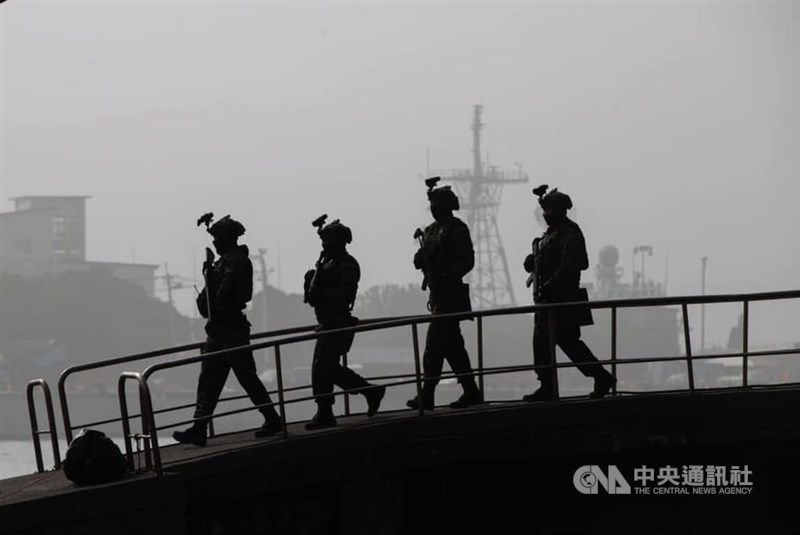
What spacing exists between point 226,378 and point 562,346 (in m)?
2.98

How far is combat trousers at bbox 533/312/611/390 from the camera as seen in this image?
1355 centimetres

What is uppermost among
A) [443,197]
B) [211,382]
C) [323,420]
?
[443,197]

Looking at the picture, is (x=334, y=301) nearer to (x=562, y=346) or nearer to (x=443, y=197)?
(x=443, y=197)

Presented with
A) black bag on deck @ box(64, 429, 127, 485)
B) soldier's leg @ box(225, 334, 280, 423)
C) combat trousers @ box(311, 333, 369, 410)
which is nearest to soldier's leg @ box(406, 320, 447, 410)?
combat trousers @ box(311, 333, 369, 410)

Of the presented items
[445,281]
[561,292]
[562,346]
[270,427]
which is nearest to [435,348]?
[445,281]

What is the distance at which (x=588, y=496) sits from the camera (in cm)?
1261

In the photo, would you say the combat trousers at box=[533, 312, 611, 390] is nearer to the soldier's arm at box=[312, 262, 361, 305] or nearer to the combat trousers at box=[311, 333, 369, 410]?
the combat trousers at box=[311, 333, 369, 410]

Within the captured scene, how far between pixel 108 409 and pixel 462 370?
140 metres

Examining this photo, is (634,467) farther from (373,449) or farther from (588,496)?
(373,449)

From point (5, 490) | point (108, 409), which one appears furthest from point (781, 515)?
point (108, 409)

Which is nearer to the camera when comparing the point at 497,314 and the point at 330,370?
the point at 497,314

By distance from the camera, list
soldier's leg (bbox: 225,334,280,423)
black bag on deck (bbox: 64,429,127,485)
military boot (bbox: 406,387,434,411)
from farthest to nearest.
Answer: military boot (bbox: 406,387,434,411) < soldier's leg (bbox: 225,334,280,423) < black bag on deck (bbox: 64,429,127,485)

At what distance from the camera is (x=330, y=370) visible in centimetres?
1327

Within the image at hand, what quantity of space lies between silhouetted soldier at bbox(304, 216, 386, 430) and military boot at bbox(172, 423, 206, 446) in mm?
936
